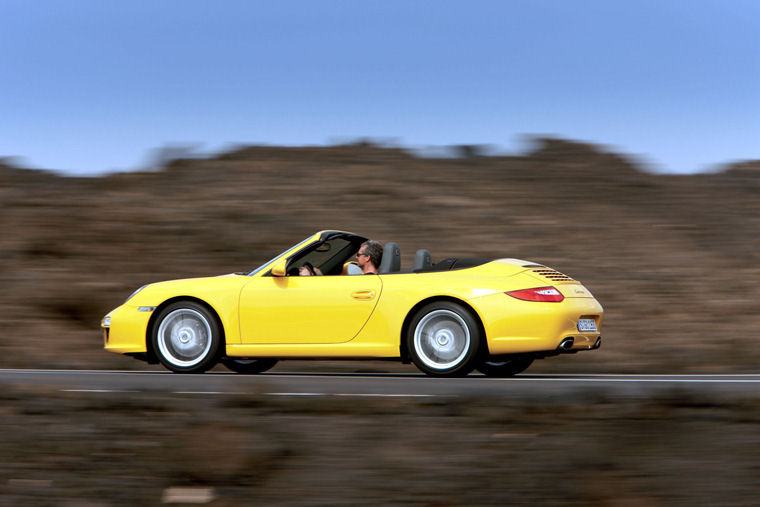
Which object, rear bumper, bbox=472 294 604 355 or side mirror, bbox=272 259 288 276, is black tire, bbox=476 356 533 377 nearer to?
rear bumper, bbox=472 294 604 355

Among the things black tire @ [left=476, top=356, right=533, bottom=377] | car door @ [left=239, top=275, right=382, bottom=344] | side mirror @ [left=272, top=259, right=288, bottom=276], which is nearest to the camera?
car door @ [left=239, top=275, right=382, bottom=344]

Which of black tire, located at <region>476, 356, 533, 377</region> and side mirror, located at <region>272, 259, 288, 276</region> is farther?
black tire, located at <region>476, 356, 533, 377</region>

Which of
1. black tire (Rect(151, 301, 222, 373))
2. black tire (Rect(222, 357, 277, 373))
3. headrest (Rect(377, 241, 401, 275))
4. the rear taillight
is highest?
headrest (Rect(377, 241, 401, 275))

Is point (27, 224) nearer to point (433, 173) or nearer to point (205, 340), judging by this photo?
point (433, 173)

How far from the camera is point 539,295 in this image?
9352 mm

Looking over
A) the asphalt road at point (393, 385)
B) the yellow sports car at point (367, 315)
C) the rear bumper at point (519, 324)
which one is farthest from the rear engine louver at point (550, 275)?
the asphalt road at point (393, 385)

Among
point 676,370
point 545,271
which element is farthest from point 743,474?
point 676,370

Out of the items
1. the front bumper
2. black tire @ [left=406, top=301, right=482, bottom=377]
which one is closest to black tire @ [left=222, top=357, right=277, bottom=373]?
the front bumper

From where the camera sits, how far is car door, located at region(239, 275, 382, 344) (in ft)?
31.7

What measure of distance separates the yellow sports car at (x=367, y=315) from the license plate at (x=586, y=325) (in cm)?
1

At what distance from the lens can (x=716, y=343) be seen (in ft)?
48.2

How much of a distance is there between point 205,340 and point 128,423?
3560 mm

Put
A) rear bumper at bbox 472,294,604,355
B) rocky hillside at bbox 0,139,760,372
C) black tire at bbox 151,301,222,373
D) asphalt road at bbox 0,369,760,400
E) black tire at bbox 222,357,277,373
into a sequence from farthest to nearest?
rocky hillside at bbox 0,139,760,372
black tire at bbox 222,357,277,373
black tire at bbox 151,301,222,373
rear bumper at bbox 472,294,604,355
asphalt road at bbox 0,369,760,400

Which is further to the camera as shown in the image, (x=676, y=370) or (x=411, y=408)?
(x=676, y=370)
